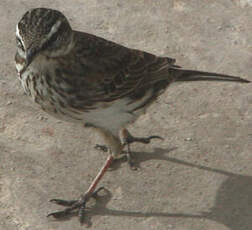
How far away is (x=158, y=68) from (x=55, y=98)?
49.0 inches

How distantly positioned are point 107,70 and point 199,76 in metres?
1.03

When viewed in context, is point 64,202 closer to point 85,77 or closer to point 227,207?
point 85,77

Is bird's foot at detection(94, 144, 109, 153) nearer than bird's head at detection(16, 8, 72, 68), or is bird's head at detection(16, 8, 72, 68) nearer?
bird's head at detection(16, 8, 72, 68)

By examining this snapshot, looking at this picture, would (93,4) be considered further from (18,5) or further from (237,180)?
(237,180)

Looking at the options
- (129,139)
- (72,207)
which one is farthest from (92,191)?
(129,139)

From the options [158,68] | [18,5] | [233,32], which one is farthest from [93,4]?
[158,68]

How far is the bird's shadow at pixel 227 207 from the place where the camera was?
6480mm

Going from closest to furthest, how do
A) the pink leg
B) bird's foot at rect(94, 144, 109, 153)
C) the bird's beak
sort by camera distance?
the bird's beak
the pink leg
bird's foot at rect(94, 144, 109, 153)

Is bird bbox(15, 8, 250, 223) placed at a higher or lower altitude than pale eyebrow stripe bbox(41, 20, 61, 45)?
lower

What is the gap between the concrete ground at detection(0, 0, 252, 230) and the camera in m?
6.56

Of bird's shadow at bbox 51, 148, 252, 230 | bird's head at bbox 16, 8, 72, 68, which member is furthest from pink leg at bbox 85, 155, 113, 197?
bird's head at bbox 16, 8, 72, 68

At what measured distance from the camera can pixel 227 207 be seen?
6.62 metres

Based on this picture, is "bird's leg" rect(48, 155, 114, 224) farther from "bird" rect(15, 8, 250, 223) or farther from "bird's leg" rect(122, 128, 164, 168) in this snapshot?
"bird's leg" rect(122, 128, 164, 168)

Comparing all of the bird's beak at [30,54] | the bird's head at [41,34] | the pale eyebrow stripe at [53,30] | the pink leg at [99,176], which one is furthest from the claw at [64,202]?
the pale eyebrow stripe at [53,30]
